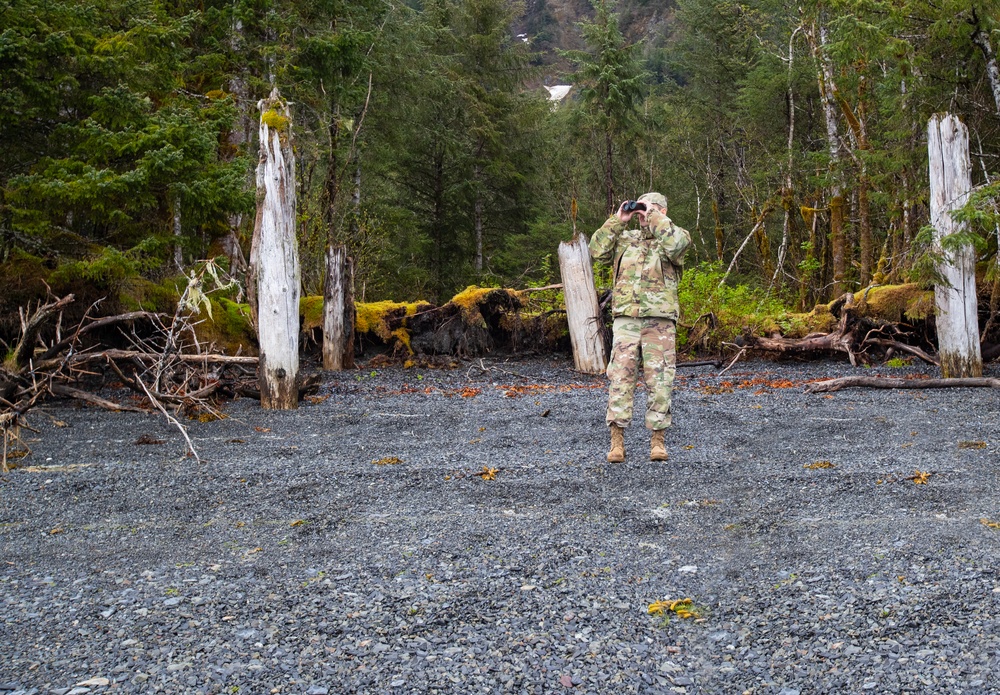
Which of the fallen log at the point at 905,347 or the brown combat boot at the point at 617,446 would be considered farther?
the fallen log at the point at 905,347

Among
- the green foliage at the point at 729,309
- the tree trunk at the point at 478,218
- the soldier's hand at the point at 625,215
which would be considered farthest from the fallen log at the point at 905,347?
the tree trunk at the point at 478,218

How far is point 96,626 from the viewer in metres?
3.43

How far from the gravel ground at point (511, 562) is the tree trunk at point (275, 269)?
2.20m

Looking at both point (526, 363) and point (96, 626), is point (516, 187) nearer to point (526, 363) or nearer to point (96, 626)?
point (526, 363)

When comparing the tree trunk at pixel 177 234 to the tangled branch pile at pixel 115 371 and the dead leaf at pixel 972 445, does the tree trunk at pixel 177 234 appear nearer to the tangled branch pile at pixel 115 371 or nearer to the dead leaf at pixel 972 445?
the tangled branch pile at pixel 115 371

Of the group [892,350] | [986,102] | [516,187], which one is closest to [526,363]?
[892,350]

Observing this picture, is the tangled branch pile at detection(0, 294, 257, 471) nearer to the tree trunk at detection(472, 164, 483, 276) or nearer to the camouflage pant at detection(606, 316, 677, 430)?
the camouflage pant at detection(606, 316, 677, 430)

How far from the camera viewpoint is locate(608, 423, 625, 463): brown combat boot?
252 inches

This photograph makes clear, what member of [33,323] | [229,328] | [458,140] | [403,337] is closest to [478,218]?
[458,140]

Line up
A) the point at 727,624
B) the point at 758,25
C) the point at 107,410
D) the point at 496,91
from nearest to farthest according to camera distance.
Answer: the point at 727,624, the point at 107,410, the point at 758,25, the point at 496,91

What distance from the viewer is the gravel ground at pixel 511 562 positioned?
9.77ft

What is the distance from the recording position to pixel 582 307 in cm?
1312

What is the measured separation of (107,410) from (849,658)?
9.12m

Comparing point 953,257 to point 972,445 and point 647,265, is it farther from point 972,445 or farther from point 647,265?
point 647,265
